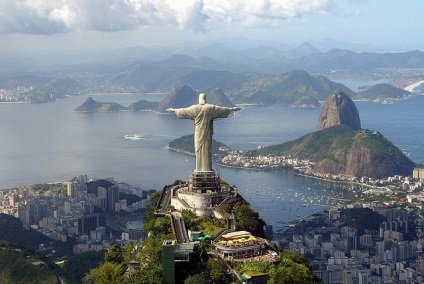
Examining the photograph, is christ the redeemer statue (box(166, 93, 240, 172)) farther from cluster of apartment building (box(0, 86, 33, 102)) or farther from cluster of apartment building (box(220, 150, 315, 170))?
cluster of apartment building (box(0, 86, 33, 102))

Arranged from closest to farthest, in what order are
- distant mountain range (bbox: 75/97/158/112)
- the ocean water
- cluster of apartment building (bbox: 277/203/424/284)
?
cluster of apartment building (bbox: 277/203/424/284), the ocean water, distant mountain range (bbox: 75/97/158/112)

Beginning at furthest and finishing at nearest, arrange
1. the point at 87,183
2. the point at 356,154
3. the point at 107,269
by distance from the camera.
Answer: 1. the point at 356,154
2. the point at 87,183
3. the point at 107,269

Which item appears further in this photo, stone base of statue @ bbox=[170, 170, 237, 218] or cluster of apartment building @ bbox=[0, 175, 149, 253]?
cluster of apartment building @ bbox=[0, 175, 149, 253]

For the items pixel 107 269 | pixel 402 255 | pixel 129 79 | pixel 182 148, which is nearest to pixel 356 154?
pixel 182 148

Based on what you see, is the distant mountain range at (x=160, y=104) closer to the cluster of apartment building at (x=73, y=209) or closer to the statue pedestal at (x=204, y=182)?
the cluster of apartment building at (x=73, y=209)

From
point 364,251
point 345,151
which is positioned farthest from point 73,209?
point 345,151

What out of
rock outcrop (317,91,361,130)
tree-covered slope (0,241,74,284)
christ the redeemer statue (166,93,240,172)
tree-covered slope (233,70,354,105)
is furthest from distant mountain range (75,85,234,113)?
christ the redeemer statue (166,93,240,172)

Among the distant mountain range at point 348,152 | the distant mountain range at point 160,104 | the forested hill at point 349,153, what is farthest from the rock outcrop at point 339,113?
the distant mountain range at point 160,104

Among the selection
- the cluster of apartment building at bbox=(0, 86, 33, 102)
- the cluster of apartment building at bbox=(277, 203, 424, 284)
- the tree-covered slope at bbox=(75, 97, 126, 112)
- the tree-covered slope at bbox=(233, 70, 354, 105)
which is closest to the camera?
the cluster of apartment building at bbox=(277, 203, 424, 284)

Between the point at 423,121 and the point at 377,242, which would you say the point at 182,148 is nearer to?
the point at 377,242
